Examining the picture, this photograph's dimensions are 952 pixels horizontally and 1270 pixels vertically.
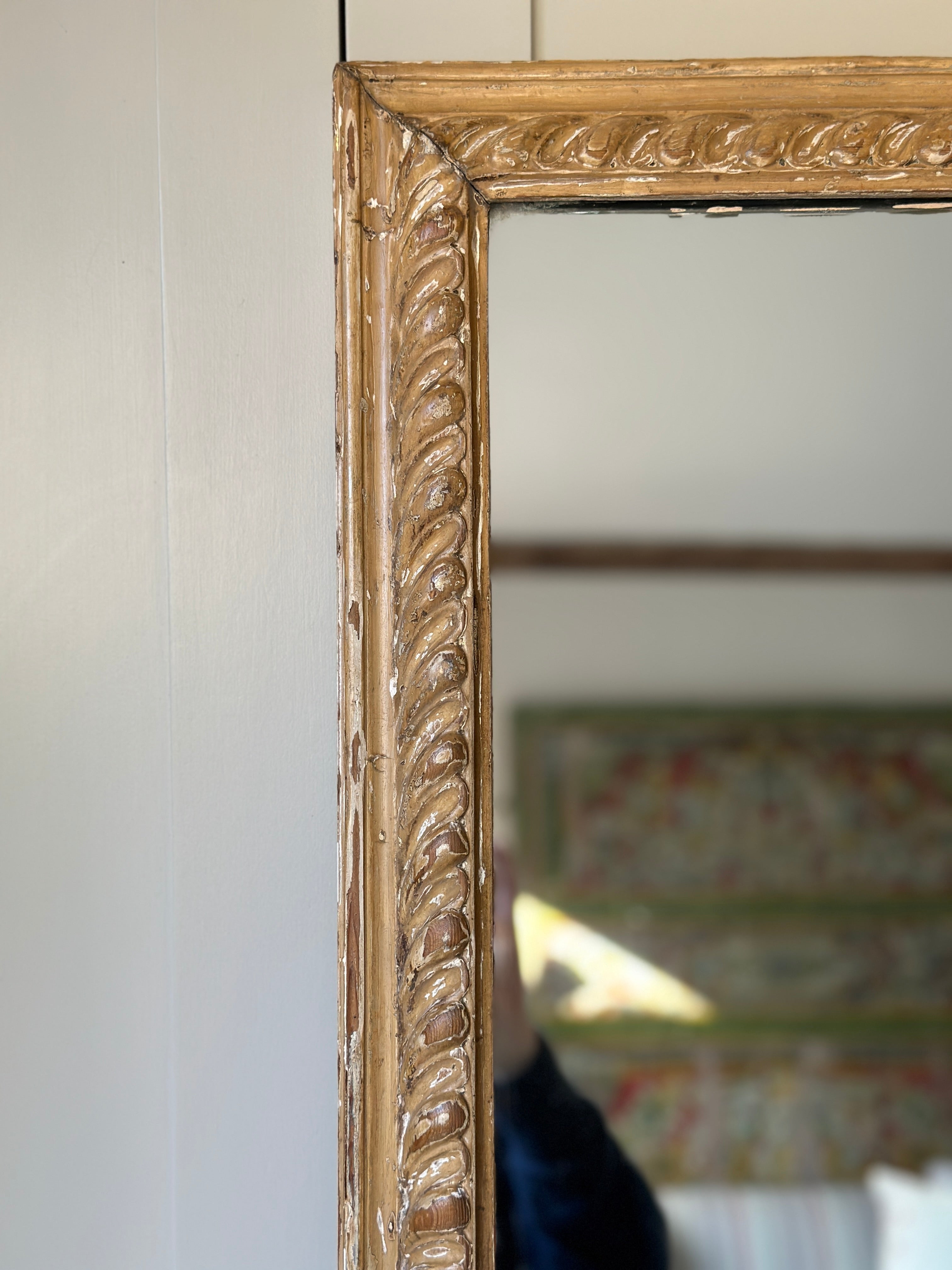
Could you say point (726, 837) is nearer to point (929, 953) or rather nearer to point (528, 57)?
point (929, 953)

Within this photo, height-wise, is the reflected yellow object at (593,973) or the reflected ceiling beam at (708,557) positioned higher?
the reflected ceiling beam at (708,557)

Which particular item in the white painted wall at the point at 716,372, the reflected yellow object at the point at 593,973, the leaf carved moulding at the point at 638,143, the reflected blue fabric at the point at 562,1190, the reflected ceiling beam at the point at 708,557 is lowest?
the reflected blue fabric at the point at 562,1190

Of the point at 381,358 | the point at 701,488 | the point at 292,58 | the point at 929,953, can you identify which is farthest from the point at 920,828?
the point at 292,58

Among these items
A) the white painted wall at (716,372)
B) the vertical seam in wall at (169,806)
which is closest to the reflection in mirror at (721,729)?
the white painted wall at (716,372)

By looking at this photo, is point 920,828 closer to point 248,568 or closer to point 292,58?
point 248,568

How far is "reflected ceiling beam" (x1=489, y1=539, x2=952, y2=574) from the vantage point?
1.39ft

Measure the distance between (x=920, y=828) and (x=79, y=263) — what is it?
0.49 metres

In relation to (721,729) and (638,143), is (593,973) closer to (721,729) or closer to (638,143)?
(721,729)

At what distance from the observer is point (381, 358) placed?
422 mm

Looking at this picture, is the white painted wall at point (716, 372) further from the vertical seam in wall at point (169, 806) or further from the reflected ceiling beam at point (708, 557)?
the vertical seam in wall at point (169, 806)

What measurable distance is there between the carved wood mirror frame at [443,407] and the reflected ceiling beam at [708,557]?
0.8 inches

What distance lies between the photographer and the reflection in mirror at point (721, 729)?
1.35ft

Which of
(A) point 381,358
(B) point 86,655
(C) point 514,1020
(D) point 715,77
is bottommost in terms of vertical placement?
(C) point 514,1020

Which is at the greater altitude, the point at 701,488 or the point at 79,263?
the point at 79,263
